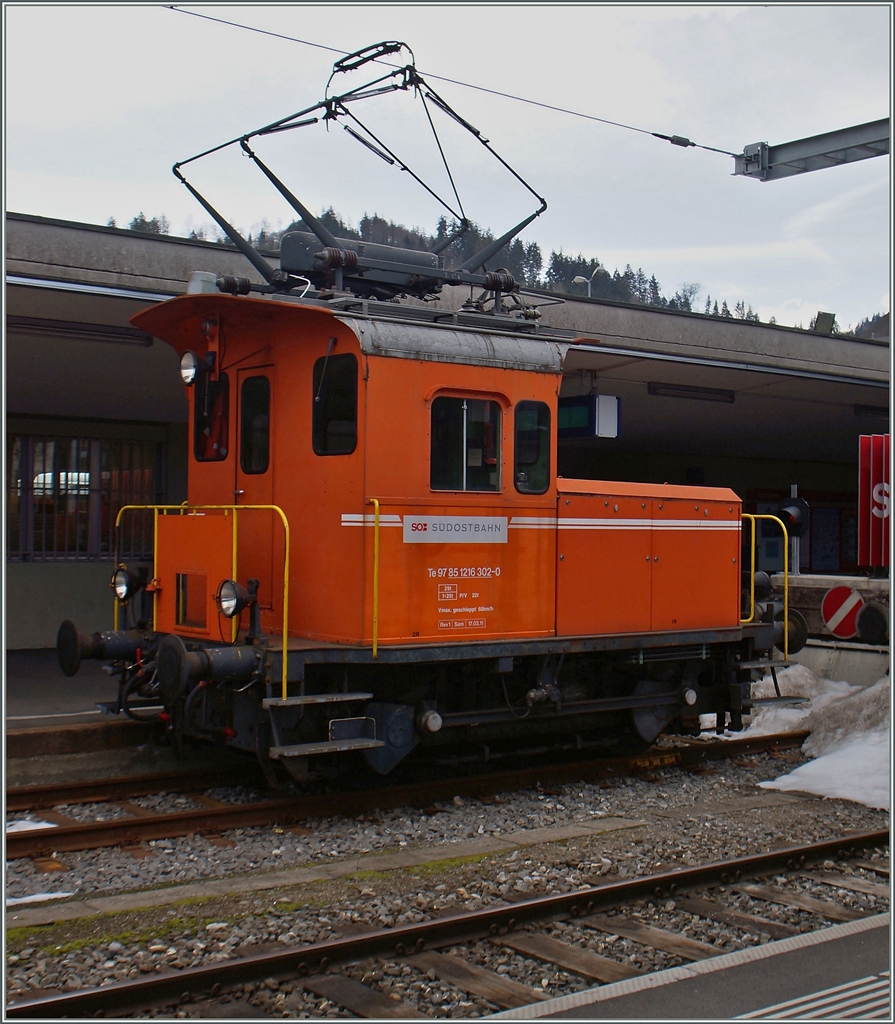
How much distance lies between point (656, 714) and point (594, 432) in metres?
5.18

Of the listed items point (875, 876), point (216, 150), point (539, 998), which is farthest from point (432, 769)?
point (216, 150)

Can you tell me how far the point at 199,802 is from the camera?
7.80m

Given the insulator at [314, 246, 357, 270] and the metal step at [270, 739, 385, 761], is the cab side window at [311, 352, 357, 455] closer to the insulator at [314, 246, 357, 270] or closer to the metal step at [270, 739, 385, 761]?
the insulator at [314, 246, 357, 270]

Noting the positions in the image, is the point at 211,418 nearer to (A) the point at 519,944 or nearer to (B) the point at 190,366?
(B) the point at 190,366

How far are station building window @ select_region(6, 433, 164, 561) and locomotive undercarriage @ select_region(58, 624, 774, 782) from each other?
5.69 meters

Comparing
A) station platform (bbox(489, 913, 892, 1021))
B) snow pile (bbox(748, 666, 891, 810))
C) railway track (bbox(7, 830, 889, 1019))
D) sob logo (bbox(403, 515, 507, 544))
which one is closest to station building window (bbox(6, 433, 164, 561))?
sob logo (bbox(403, 515, 507, 544))

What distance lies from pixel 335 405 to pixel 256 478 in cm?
111

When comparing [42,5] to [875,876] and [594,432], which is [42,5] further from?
[594,432]

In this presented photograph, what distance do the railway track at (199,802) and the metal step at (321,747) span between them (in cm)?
51

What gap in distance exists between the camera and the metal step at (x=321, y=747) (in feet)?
22.2

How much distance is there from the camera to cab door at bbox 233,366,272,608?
8008mm

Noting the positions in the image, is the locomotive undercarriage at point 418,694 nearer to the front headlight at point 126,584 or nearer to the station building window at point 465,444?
the front headlight at point 126,584

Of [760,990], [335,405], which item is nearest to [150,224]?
[335,405]

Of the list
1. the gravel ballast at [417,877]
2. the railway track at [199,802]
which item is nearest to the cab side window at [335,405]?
the railway track at [199,802]
